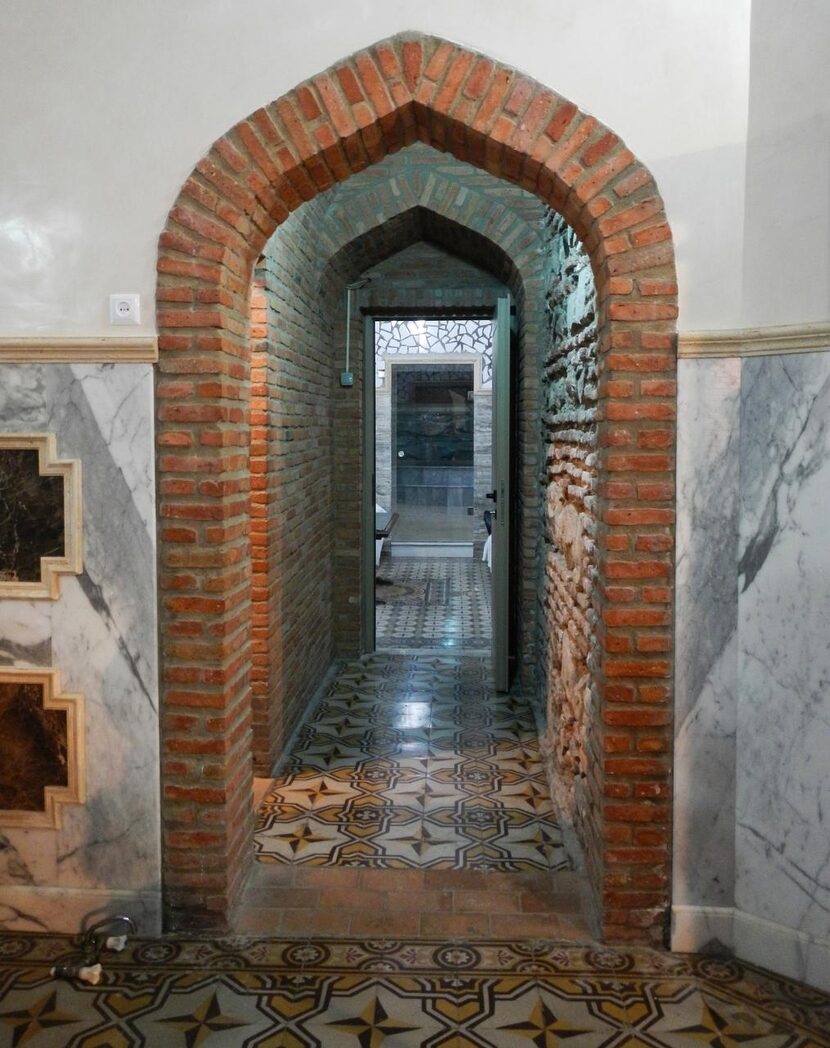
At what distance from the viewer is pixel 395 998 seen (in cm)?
282

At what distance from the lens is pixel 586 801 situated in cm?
355

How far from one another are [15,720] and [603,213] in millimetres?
2609

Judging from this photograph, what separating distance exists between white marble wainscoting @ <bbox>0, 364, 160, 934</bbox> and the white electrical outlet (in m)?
0.15

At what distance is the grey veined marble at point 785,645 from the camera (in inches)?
108

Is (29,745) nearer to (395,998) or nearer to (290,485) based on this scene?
(395,998)

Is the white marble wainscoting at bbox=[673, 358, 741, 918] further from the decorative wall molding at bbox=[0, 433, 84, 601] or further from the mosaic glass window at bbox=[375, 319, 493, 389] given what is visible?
the mosaic glass window at bbox=[375, 319, 493, 389]

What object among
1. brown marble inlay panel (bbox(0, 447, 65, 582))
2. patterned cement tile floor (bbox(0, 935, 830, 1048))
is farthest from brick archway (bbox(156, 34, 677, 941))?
brown marble inlay panel (bbox(0, 447, 65, 582))

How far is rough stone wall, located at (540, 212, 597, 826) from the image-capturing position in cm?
363

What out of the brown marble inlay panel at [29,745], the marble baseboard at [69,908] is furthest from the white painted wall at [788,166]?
the marble baseboard at [69,908]

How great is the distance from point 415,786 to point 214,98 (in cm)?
317

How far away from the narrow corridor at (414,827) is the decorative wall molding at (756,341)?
203 cm

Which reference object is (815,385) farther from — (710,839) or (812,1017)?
(812,1017)

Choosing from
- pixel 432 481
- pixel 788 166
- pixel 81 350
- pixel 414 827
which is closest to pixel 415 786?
pixel 414 827

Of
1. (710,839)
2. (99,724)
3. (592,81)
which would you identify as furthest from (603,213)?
(99,724)
